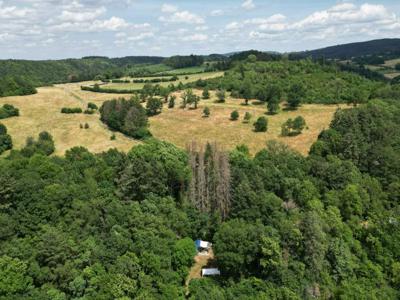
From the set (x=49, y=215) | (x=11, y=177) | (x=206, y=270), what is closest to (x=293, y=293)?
(x=206, y=270)

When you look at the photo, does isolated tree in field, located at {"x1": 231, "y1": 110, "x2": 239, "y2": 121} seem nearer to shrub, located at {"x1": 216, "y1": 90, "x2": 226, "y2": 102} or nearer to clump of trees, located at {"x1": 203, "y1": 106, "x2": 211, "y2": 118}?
clump of trees, located at {"x1": 203, "y1": 106, "x2": 211, "y2": 118}

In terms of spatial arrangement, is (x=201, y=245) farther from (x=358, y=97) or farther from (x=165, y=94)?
(x=358, y=97)

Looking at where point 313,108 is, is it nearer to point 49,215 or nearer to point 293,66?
point 293,66

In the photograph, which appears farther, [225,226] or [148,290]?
[225,226]

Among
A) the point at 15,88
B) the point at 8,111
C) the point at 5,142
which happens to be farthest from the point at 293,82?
the point at 15,88

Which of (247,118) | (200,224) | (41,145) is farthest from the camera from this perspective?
(247,118)

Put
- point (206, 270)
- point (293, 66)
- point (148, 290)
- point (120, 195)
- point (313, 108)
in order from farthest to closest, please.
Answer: point (293, 66)
point (313, 108)
point (120, 195)
point (206, 270)
point (148, 290)
